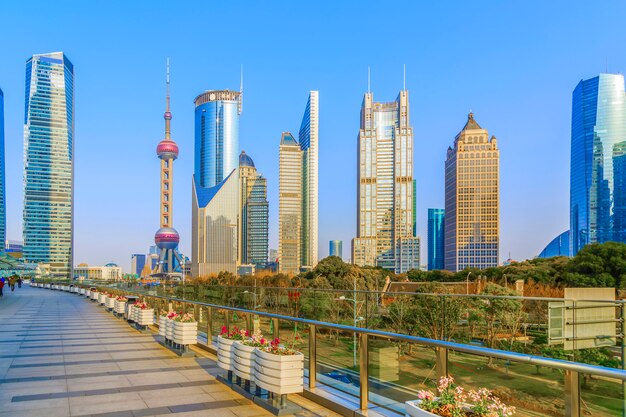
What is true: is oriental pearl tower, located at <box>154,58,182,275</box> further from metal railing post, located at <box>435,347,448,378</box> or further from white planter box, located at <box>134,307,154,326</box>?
metal railing post, located at <box>435,347,448,378</box>

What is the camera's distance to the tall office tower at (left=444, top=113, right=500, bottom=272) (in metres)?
152

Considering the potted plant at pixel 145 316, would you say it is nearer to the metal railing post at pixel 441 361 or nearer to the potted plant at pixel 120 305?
the potted plant at pixel 120 305

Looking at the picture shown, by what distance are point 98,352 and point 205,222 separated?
574 feet

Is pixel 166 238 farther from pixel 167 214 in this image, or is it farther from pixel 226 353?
pixel 226 353

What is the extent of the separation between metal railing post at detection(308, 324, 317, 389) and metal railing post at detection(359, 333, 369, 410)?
3.10 ft

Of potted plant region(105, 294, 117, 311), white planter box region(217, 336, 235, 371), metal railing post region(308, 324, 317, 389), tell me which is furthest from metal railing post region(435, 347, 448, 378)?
potted plant region(105, 294, 117, 311)

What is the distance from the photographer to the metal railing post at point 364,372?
17.3ft

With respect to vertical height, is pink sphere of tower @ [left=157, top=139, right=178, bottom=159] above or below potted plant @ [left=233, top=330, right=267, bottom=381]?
above

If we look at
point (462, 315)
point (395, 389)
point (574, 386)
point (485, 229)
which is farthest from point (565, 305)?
point (485, 229)

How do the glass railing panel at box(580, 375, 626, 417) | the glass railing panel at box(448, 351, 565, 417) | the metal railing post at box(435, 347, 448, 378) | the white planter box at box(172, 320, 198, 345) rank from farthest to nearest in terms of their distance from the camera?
the white planter box at box(172, 320, 198, 345)
the metal railing post at box(435, 347, 448, 378)
the glass railing panel at box(448, 351, 565, 417)
the glass railing panel at box(580, 375, 626, 417)

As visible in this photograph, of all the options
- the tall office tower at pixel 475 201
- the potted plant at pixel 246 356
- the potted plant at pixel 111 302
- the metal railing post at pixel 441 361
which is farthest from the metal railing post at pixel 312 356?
the tall office tower at pixel 475 201

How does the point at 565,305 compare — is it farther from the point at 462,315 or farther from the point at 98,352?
the point at 98,352

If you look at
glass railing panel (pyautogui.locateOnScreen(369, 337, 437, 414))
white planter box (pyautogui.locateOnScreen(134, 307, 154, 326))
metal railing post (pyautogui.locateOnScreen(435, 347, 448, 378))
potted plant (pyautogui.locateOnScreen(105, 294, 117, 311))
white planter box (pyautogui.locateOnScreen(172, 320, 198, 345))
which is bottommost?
potted plant (pyautogui.locateOnScreen(105, 294, 117, 311))

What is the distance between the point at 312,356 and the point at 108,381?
343cm
